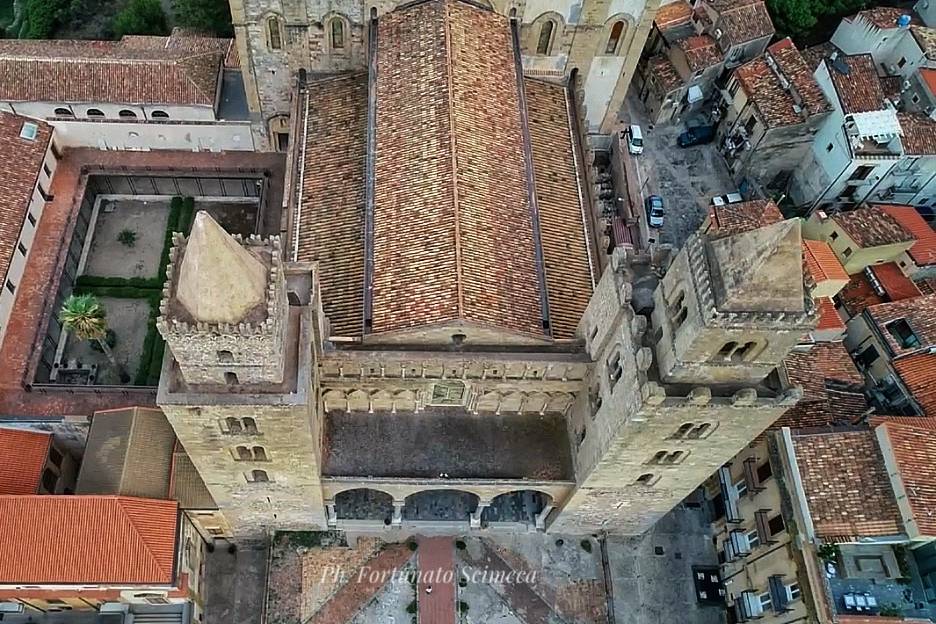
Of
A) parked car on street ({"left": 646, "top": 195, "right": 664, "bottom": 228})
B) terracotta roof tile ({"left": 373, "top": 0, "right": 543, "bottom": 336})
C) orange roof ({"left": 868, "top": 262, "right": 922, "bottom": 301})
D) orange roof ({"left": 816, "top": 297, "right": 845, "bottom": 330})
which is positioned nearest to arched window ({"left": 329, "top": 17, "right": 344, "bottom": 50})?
terracotta roof tile ({"left": 373, "top": 0, "right": 543, "bottom": 336})

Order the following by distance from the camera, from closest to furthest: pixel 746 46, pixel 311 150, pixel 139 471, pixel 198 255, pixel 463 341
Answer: pixel 198 255, pixel 463 341, pixel 139 471, pixel 311 150, pixel 746 46

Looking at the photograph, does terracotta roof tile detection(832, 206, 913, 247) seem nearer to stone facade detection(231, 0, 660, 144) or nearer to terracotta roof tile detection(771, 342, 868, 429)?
terracotta roof tile detection(771, 342, 868, 429)

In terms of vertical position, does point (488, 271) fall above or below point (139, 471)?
above

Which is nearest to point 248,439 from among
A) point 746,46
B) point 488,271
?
point 488,271

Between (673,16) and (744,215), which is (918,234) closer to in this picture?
(744,215)

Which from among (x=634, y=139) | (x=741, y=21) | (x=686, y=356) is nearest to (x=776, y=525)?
(x=686, y=356)

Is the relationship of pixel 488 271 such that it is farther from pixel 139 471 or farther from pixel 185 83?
pixel 185 83
